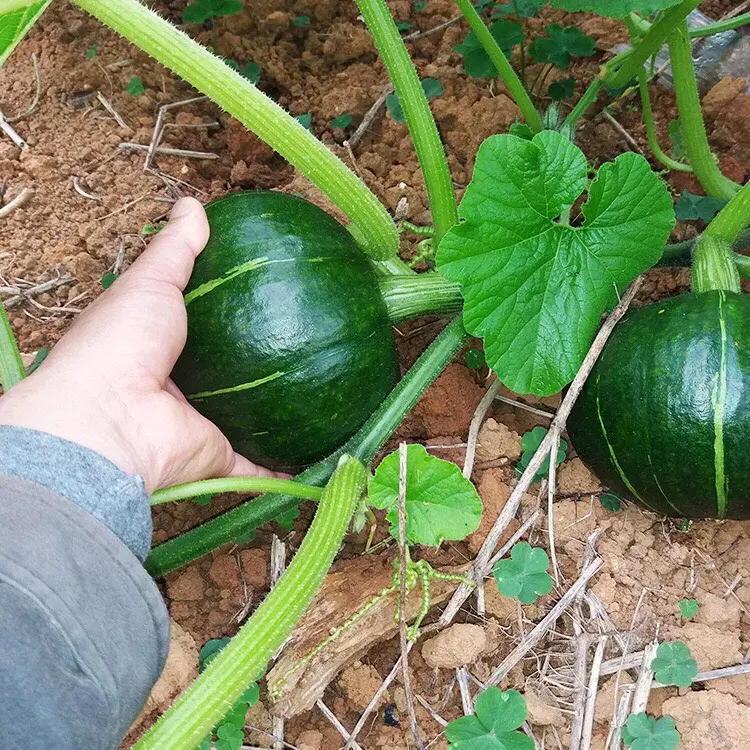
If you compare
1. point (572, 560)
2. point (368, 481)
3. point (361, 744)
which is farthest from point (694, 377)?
point (361, 744)

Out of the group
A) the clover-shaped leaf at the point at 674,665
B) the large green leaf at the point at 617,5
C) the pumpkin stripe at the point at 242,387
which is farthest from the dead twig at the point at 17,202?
the clover-shaped leaf at the point at 674,665

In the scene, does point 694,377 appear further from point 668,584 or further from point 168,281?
point 168,281

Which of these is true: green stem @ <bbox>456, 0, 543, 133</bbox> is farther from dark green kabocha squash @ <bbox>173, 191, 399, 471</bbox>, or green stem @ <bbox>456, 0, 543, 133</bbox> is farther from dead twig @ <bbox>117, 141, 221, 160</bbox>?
dead twig @ <bbox>117, 141, 221, 160</bbox>

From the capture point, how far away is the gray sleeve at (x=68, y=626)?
1.13m

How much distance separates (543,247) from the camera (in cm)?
177

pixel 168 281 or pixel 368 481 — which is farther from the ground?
pixel 168 281

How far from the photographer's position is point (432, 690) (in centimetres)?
202

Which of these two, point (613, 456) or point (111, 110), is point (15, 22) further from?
point (613, 456)

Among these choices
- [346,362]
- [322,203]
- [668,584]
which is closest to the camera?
[346,362]

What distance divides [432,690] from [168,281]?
1249 mm

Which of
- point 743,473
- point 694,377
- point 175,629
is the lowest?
point 175,629

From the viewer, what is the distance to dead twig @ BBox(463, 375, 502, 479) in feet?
7.17

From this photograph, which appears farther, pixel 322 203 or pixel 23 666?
pixel 322 203

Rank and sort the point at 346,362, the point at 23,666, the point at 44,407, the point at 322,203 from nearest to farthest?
1. the point at 23,666
2. the point at 44,407
3. the point at 346,362
4. the point at 322,203
